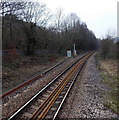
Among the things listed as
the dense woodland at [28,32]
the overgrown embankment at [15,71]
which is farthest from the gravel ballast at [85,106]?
the dense woodland at [28,32]

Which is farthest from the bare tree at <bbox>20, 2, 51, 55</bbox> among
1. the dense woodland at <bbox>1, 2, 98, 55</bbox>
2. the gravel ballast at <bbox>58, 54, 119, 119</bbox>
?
the gravel ballast at <bbox>58, 54, 119, 119</bbox>

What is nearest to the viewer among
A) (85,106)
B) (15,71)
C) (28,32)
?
(85,106)

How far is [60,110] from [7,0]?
18.8 meters

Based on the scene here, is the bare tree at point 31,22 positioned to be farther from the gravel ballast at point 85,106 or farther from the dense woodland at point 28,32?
the gravel ballast at point 85,106

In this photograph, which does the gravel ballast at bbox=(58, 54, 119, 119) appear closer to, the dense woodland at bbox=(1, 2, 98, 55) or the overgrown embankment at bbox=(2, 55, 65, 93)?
the overgrown embankment at bbox=(2, 55, 65, 93)

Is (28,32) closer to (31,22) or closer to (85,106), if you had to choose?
(31,22)

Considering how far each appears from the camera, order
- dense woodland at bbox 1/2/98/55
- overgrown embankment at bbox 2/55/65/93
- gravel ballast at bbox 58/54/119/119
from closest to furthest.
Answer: gravel ballast at bbox 58/54/119/119 → overgrown embankment at bbox 2/55/65/93 → dense woodland at bbox 1/2/98/55

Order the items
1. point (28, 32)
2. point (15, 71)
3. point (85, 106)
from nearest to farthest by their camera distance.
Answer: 1. point (85, 106)
2. point (15, 71)
3. point (28, 32)

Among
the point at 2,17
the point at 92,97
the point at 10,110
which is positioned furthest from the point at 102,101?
the point at 2,17

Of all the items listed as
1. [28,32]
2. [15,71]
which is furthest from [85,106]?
[28,32]

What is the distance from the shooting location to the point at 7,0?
21.8 m

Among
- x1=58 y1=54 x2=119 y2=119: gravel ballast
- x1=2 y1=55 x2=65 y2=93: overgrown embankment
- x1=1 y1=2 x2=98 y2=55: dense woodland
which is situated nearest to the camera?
x1=58 y1=54 x2=119 y2=119: gravel ballast

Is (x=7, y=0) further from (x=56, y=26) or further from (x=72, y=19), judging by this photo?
(x=72, y=19)

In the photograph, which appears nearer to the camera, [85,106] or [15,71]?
[85,106]
